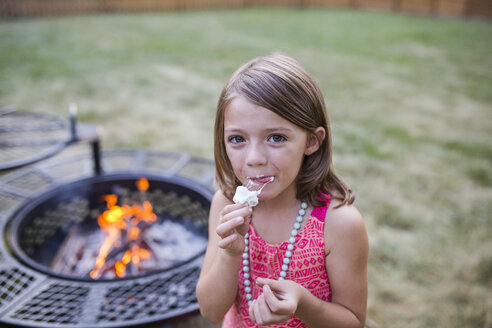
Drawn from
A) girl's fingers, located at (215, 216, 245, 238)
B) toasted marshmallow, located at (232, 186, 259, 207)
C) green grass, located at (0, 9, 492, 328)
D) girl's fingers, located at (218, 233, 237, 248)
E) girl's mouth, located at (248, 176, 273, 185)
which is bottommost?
green grass, located at (0, 9, 492, 328)

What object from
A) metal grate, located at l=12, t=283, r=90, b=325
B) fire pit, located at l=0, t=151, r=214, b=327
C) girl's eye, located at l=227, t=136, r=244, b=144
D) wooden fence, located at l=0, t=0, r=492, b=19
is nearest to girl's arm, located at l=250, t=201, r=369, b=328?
girl's eye, located at l=227, t=136, r=244, b=144

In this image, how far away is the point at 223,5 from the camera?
15492mm

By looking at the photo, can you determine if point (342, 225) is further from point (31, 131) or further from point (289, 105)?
point (31, 131)

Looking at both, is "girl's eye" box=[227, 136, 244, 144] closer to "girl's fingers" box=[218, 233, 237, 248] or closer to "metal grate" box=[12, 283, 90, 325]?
"girl's fingers" box=[218, 233, 237, 248]

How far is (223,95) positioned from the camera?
1.25 m

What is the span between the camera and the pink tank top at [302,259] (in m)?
1.27

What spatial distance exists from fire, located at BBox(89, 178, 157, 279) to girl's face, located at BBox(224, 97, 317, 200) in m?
1.38

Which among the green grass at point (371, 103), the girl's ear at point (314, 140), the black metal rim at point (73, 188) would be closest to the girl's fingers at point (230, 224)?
the girl's ear at point (314, 140)

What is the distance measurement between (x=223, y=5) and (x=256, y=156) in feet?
51.0

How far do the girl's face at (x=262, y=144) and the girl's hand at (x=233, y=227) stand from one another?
0.10 m

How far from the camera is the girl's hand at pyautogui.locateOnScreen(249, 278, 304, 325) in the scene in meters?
1.06

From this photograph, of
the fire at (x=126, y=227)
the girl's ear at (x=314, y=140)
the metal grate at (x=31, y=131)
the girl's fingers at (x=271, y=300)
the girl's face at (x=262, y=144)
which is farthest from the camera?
the fire at (x=126, y=227)

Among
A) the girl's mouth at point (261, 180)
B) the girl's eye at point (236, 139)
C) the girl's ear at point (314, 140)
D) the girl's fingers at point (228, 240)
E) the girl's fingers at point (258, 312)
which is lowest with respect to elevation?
the girl's fingers at point (258, 312)

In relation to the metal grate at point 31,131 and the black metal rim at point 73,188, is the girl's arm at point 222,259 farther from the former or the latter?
the metal grate at point 31,131
